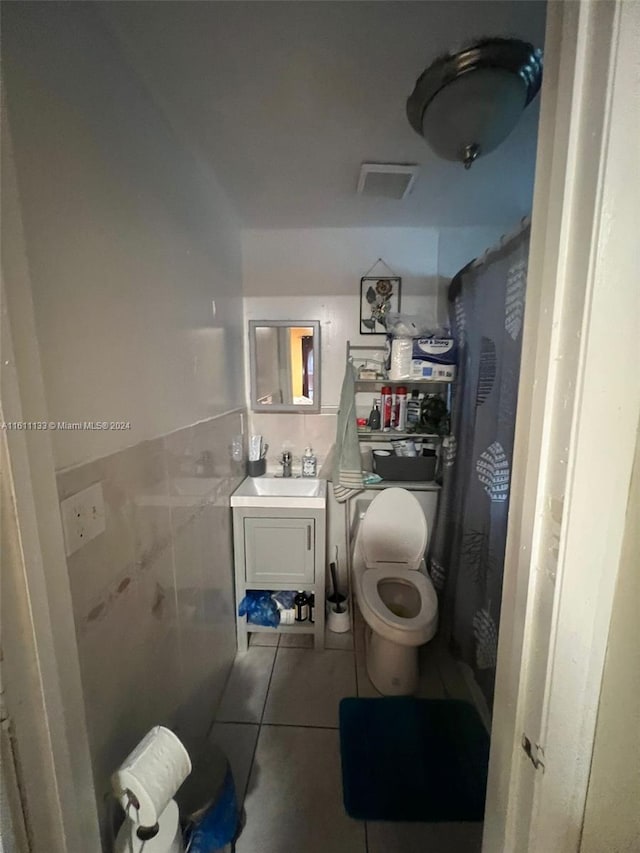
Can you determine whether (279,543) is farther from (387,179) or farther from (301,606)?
(387,179)

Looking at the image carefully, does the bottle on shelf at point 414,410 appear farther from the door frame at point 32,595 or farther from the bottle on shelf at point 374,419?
the door frame at point 32,595

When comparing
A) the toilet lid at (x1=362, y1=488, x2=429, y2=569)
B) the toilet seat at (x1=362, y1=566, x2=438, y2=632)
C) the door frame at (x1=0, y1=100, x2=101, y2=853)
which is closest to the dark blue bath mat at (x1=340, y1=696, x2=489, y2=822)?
the toilet seat at (x1=362, y1=566, x2=438, y2=632)

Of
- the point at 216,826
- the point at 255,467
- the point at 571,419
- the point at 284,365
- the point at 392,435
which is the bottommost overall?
the point at 216,826

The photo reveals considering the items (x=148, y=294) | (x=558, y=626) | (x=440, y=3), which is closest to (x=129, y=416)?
(x=148, y=294)

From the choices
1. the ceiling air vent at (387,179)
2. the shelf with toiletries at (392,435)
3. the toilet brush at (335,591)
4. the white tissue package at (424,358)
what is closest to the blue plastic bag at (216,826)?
the toilet brush at (335,591)

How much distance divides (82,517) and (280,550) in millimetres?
1110

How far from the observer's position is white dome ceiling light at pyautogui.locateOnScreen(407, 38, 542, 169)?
80 centimetres

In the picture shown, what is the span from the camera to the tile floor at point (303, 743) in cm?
106

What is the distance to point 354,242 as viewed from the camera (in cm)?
187

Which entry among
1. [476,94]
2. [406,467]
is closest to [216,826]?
[406,467]

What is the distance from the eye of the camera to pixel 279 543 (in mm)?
1658

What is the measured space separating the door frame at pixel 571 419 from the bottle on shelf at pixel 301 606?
4.51 ft

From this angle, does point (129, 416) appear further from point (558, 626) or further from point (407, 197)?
point (407, 197)

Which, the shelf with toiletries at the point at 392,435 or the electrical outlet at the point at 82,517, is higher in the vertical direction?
the electrical outlet at the point at 82,517
